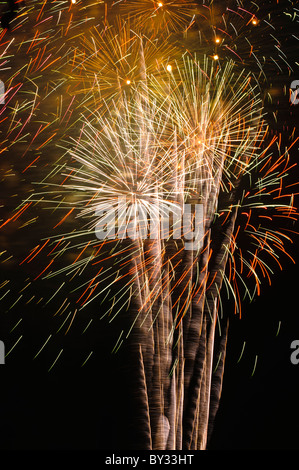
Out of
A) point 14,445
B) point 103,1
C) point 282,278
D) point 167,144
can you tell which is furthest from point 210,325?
point 103,1

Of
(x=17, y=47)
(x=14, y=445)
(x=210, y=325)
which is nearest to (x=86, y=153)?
(x=17, y=47)

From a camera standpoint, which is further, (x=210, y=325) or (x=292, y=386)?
(x=292, y=386)

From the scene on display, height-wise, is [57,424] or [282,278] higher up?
[282,278]

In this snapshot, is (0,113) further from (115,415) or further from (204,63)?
(115,415)

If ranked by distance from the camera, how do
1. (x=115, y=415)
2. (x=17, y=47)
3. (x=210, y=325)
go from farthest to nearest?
(x=17, y=47)
(x=115, y=415)
(x=210, y=325)

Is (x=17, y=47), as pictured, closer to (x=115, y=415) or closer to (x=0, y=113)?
(x=0, y=113)

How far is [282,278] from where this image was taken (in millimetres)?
1596

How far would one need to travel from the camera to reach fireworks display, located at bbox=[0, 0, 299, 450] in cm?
150

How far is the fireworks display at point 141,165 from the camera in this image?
4.91 feet

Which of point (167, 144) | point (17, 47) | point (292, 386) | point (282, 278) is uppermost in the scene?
point (17, 47)

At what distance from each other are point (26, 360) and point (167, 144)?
117 centimetres

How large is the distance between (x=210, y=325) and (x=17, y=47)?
1565 mm

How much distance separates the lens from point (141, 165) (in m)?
1.50

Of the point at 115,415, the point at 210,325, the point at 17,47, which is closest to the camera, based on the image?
the point at 210,325
